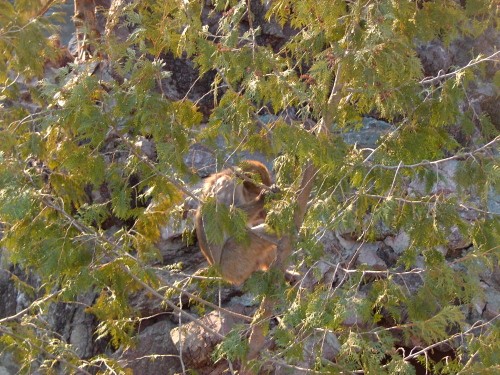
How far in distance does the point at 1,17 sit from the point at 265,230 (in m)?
2.69

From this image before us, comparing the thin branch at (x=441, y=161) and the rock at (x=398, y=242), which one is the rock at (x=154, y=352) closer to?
the rock at (x=398, y=242)

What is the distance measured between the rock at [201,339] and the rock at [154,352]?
0.23 meters

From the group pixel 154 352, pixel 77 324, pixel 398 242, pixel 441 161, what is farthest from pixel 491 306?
pixel 77 324

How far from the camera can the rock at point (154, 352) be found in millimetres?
8344

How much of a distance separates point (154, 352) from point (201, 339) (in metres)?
0.69

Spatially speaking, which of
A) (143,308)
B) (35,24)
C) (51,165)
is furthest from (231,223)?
(143,308)

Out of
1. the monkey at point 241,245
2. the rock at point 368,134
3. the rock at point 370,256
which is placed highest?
the monkey at point 241,245

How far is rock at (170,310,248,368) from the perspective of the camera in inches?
319

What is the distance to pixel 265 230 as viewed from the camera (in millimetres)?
6125

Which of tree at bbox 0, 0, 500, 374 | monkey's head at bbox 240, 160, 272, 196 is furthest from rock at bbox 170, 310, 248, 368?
tree at bbox 0, 0, 500, 374

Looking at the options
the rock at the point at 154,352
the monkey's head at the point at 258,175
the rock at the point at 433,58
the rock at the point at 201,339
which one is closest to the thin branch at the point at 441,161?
the monkey's head at the point at 258,175

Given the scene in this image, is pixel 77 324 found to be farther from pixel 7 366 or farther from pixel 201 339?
pixel 201 339

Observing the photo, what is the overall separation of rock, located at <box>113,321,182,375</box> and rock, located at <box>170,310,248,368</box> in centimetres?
23

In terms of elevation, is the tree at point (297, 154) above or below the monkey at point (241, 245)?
above
